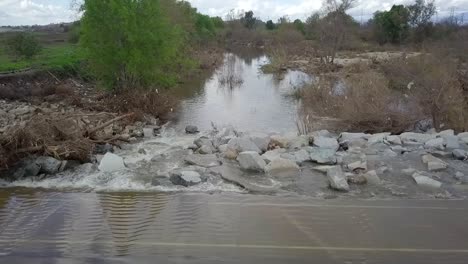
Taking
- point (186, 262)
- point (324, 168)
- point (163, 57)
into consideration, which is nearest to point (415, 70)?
point (324, 168)

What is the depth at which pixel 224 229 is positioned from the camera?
718 cm

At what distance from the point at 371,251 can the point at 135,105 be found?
1230cm

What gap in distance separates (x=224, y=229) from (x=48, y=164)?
459cm

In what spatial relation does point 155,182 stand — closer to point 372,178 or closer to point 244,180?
point 244,180

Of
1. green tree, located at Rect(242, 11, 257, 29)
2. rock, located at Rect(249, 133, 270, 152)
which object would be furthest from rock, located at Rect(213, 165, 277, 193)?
green tree, located at Rect(242, 11, 257, 29)

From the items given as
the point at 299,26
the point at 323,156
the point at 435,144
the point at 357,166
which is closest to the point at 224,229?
the point at 357,166

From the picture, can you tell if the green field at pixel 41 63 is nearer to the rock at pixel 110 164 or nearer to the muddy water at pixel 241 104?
the muddy water at pixel 241 104

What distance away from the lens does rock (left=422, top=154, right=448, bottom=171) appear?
9.93 meters

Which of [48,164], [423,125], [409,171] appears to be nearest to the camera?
[48,164]

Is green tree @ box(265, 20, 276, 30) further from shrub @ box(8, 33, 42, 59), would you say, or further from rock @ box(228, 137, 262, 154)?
rock @ box(228, 137, 262, 154)

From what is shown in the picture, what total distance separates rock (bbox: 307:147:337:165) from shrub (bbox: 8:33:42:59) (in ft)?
70.5

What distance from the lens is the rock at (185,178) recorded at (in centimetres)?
914

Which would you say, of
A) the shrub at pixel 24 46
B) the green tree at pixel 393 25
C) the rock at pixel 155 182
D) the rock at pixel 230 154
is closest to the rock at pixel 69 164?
the rock at pixel 155 182

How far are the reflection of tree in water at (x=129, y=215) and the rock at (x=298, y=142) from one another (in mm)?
4250
